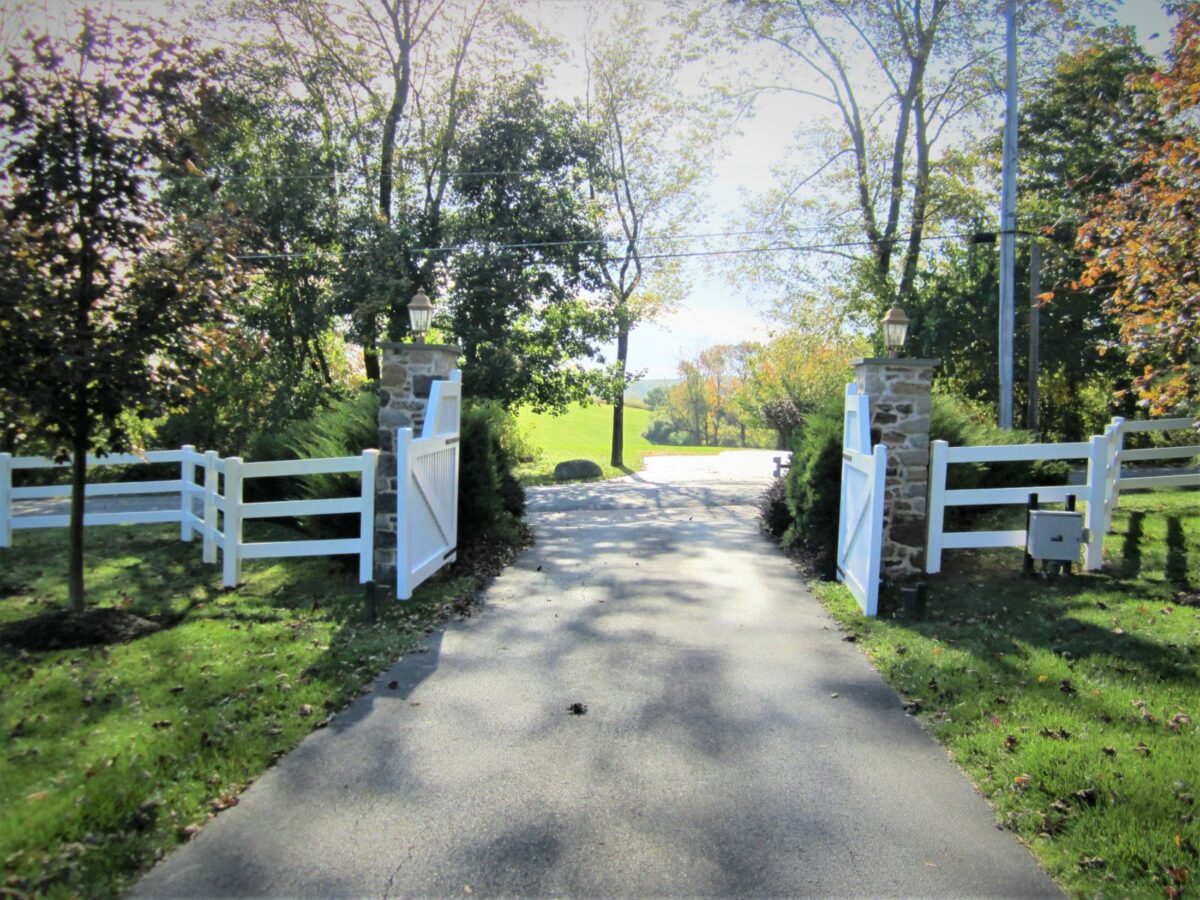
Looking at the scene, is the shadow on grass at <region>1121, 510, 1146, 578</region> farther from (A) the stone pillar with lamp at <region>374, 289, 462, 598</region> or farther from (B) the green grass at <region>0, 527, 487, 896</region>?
(A) the stone pillar with lamp at <region>374, 289, 462, 598</region>

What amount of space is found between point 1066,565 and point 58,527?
12.0 m

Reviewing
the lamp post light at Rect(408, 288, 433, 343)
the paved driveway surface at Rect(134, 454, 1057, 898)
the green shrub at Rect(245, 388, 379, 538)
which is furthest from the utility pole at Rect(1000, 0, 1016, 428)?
the green shrub at Rect(245, 388, 379, 538)

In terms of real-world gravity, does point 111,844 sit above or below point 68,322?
below

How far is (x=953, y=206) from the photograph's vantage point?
22.3 meters

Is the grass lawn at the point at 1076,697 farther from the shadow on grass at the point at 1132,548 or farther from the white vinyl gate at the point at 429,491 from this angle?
the white vinyl gate at the point at 429,491

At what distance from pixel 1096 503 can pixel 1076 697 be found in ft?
12.3

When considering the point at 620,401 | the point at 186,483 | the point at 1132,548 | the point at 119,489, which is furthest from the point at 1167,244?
the point at 620,401

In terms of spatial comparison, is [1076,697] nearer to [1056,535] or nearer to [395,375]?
[1056,535]

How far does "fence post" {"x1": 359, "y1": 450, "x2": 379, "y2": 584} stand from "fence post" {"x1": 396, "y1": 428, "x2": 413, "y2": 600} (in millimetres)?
239

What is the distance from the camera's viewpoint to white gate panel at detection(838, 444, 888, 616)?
6512mm

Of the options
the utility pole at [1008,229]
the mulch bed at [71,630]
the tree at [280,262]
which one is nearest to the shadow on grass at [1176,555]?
the utility pole at [1008,229]

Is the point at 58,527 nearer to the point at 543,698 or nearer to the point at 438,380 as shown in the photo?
the point at 438,380

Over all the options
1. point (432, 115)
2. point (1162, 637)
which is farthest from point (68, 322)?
point (432, 115)

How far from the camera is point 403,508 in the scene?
268 inches
